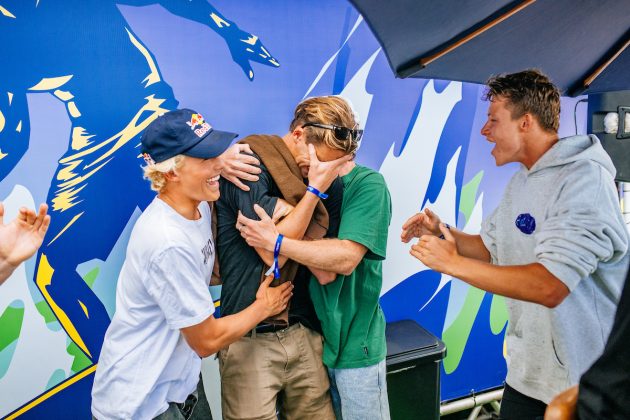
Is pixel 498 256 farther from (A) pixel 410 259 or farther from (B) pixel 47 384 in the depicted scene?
(B) pixel 47 384

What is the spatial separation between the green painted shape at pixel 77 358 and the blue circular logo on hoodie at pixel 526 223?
6.95ft

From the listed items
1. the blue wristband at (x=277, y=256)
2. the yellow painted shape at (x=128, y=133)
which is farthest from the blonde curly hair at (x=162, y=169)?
the yellow painted shape at (x=128, y=133)

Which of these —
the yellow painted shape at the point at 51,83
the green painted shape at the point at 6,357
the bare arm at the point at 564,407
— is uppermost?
the yellow painted shape at the point at 51,83

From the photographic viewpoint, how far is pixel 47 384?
2365 mm

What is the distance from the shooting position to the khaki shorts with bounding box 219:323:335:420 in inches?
76.5

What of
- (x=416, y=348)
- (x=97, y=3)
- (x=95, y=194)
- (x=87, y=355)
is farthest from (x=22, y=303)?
(x=416, y=348)

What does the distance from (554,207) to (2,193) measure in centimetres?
229

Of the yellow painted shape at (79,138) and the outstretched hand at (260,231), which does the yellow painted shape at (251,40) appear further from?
the outstretched hand at (260,231)

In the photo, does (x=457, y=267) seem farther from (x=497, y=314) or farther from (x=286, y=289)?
(x=497, y=314)

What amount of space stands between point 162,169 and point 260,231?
403 millimetres

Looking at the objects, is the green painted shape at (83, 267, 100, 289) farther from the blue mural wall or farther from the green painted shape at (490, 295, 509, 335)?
the green painted shape at (490, 295, 509, 335)

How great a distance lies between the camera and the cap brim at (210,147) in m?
1.69

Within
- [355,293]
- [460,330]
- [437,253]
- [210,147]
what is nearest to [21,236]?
[210,147]

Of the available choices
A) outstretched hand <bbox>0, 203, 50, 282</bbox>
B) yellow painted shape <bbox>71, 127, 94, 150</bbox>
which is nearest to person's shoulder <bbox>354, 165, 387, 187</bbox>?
outstretched hand <bbox>0, 203, 50, 282</bbox>
